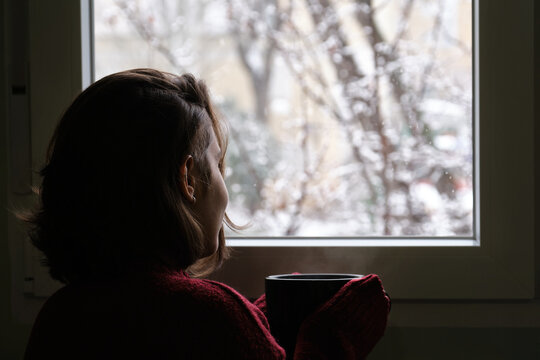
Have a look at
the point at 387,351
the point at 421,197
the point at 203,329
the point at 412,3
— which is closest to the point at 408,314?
the point at 387,351

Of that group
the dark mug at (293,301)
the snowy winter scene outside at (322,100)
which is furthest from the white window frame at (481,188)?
the dark mug at (293,301)

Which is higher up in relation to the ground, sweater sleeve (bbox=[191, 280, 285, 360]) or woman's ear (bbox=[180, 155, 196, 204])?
woman's ear (bbox=[180, 155, 196, 204])

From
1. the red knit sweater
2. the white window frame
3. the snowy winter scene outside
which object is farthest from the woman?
the snowy winter scene outside

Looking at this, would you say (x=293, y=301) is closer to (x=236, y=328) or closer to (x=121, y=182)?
(x=236, y=328)

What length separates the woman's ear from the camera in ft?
1.82

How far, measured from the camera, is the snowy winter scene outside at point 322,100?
86 cm

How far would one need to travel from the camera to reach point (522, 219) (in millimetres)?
749

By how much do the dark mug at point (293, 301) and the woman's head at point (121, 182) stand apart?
0.34 ft

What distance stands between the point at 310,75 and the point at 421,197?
0.89 feet

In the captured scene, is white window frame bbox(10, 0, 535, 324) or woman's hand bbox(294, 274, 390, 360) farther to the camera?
white window frame bbox(10, 0, 535, 324)

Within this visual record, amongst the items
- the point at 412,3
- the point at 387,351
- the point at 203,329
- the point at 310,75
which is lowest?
the point at 387,351

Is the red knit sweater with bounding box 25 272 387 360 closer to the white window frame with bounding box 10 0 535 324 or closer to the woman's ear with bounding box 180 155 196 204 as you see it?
the woman's ear with bounding box 180 155 196 204

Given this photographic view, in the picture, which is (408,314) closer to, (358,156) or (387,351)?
(387,351)

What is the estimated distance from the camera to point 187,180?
0.57 metres
